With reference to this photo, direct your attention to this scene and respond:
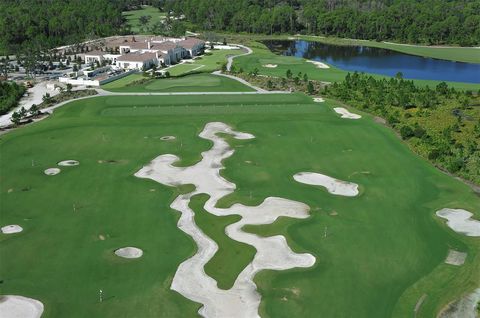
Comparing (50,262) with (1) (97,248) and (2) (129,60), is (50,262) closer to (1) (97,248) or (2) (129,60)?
(1) (97,248)

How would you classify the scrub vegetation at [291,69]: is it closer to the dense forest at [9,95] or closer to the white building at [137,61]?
the white building at [137,61]

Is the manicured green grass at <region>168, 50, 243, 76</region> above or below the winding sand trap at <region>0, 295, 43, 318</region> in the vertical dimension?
above

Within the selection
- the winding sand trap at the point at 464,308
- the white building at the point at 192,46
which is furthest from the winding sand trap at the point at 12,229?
the white building at the point at 192,46

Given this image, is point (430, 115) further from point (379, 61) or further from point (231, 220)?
point (379, 61)

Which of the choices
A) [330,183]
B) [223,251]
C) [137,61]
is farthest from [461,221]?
[137,61]

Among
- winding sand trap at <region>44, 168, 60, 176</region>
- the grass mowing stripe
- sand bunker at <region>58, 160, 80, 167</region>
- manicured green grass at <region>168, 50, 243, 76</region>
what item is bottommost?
winding sand trap at <region>44, 168, 60, 176</region>

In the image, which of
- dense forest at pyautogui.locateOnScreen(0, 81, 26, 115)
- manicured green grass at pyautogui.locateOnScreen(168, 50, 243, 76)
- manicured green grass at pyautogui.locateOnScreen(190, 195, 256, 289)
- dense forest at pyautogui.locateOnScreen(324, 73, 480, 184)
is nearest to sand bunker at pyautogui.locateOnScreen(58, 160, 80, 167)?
manicured green grass at pyautogui.locateOnScreen(190, 195, 256, 289)

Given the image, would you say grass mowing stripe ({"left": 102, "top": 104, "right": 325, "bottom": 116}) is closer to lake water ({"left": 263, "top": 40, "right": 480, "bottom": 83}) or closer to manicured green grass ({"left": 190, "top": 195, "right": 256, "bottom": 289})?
manicured green grass ({"left": 190, "top": 195, "right": 256, "bottom": 289})
